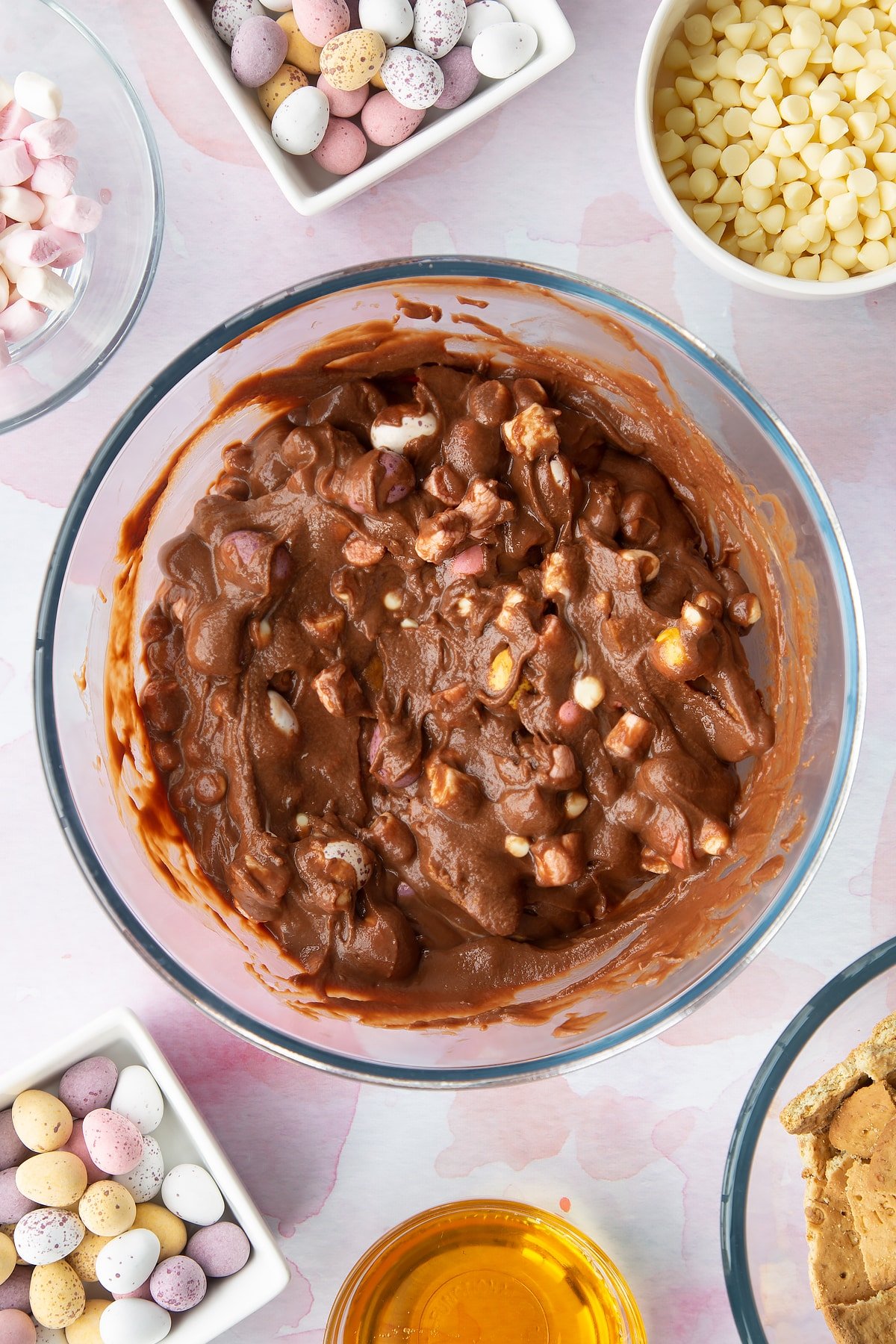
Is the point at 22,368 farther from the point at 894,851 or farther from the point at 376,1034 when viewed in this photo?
the point at 894,851

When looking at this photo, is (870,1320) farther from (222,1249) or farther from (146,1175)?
(146,1175)

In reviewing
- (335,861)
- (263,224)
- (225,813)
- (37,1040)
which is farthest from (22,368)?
(37,1040)

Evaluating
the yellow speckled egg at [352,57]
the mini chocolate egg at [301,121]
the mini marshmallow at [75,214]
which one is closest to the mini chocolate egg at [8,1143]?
the mini marshmallow at [75,214]

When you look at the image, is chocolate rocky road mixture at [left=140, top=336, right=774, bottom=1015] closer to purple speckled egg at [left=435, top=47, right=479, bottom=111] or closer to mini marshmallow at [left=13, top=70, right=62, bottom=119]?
purple speckled egg at [left=435, top=47, right=479, bottom=111]

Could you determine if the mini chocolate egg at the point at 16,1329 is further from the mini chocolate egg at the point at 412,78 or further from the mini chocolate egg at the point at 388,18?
the mini chocolate egg at the point at 388,18

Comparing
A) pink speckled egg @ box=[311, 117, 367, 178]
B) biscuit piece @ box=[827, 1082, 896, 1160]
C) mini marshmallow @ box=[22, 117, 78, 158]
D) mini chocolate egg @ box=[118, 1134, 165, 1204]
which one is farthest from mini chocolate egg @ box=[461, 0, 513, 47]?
mini chocolate egg @ box=[118, 1134, 165, 1204]
